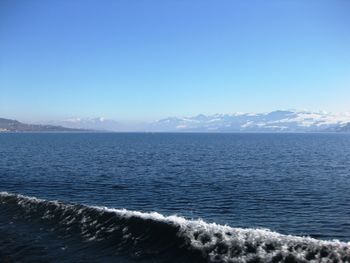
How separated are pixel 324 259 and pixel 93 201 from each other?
32.4m

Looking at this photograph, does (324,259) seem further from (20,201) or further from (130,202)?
(20,201)

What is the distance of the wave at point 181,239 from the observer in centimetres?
2558

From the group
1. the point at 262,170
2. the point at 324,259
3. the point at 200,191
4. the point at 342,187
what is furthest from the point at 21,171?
the point at 324,259

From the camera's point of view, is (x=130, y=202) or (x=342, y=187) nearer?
(x=130, y=202)

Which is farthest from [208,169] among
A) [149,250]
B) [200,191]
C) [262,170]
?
[149,250]

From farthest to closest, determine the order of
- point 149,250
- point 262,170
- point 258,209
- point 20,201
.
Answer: point 262,170 < point 20,201 < point 258,209 < point 149,250

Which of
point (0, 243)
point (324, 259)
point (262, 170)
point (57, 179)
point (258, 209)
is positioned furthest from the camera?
point (262, 170)

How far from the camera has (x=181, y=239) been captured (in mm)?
30219

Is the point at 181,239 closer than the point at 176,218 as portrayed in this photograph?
Yes

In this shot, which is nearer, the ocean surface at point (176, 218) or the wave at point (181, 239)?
the wave at point (181, 239)

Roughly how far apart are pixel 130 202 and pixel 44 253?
2012cm

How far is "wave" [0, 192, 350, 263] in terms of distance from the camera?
2558cm

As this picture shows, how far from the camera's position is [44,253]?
29.4 meters

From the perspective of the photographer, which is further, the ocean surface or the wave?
the ocean surface
